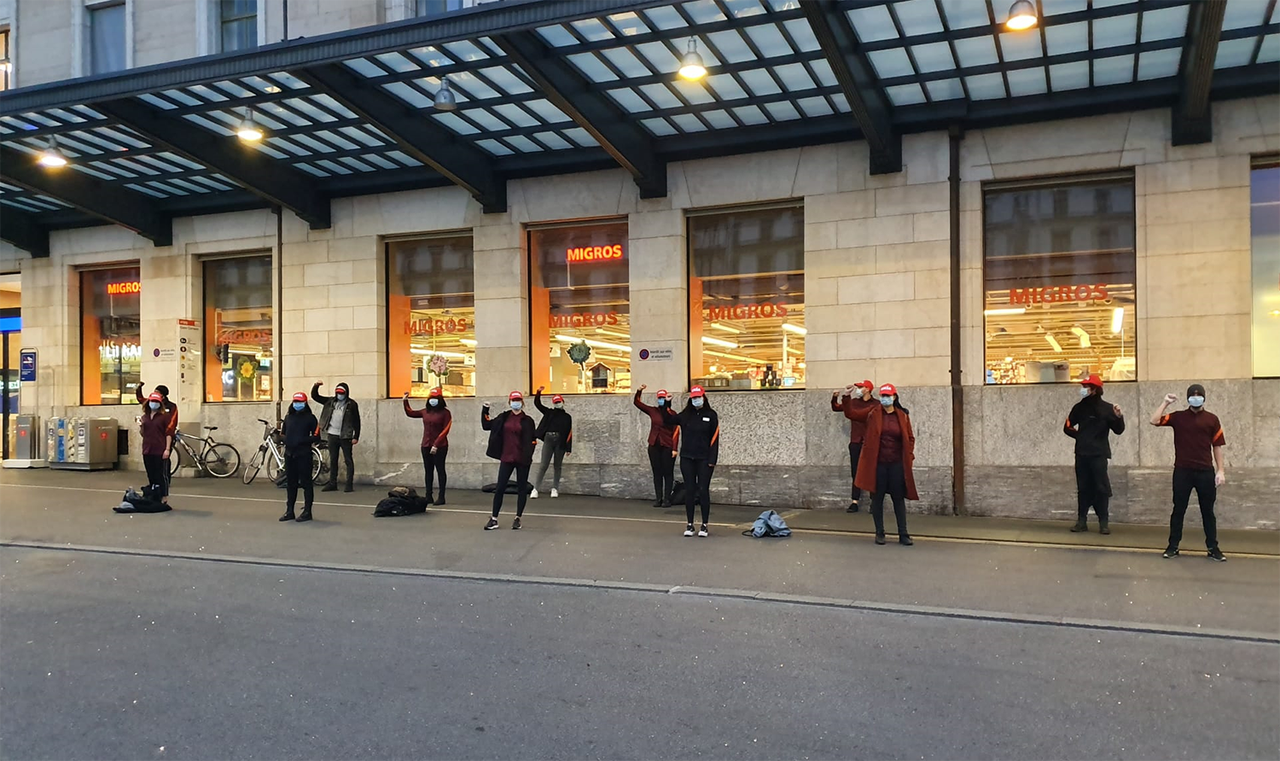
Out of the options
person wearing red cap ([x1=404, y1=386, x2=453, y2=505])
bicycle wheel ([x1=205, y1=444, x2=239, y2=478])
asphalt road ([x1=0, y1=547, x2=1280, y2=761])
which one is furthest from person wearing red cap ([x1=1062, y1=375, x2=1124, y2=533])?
bicycle wheel ([x1=205, y1=444, x2=239, y2=478])

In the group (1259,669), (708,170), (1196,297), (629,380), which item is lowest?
(1259,669)

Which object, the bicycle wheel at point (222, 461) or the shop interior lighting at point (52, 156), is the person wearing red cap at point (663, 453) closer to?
the bicycle wheel at point (222, 461)

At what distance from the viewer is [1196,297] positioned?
1307cm

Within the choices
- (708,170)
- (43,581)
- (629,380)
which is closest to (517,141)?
(708,170)

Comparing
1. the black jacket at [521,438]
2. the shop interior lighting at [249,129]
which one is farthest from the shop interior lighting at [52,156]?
the black jacket at [521,438]

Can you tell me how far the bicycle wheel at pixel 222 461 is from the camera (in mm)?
18750

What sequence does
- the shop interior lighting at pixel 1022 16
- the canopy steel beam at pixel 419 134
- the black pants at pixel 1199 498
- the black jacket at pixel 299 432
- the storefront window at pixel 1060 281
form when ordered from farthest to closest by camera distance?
1. the storefront window at pixel 1060 281
2. the black jacket at pixel 299 432
3. the canopy steel beam at pixel 419 134
4. the shop interior lighting at pixel 1022 16
5. the black pants at pixel 1199 498

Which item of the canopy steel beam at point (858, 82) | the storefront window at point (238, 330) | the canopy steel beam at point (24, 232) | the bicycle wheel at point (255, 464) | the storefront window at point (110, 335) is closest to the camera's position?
the canopy steel beam at point (858, 82)

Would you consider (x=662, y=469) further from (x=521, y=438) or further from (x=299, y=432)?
(x=299, y=432)

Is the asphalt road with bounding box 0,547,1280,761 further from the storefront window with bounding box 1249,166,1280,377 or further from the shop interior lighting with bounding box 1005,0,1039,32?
the storefront window with bounding box 1249,166,1280,377

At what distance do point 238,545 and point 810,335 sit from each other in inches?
341

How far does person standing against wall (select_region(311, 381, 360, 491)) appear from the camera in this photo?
1647 cm

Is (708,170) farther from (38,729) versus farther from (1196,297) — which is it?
(38,729)

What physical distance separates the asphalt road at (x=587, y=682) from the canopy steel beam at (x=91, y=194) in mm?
10938
